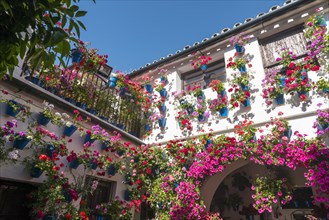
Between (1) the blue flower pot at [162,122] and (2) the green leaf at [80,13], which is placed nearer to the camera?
(2) the green leaf at [80,13]

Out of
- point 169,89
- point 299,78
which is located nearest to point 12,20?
point 299,78

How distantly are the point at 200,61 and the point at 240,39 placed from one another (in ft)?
4.58

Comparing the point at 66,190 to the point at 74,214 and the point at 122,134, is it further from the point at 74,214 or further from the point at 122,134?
the point at 122,134

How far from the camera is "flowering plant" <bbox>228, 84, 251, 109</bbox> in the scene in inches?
249

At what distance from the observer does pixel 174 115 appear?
7719 mm

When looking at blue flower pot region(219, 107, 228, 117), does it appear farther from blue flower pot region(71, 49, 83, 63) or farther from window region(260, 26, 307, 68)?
blue flower pot region(71, 49, 83, 63)

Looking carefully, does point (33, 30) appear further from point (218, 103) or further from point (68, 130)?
point (218, 103)

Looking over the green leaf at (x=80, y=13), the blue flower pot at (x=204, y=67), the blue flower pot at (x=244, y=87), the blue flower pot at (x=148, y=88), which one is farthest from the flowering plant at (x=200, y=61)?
the green leaf at (x=80, y=13)

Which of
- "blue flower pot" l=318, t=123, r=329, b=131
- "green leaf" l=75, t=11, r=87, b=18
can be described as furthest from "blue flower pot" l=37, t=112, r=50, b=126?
"blue flower pot" l=318, t=123, r=329, b=131

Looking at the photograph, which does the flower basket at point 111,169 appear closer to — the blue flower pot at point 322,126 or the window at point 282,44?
the blue flower pot at point 322,126

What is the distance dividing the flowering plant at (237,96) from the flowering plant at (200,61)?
1404mm

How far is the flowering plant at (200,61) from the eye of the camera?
299 inches

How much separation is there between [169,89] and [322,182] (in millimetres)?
5153

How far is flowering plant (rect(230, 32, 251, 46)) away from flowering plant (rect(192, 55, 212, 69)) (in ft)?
2.81
